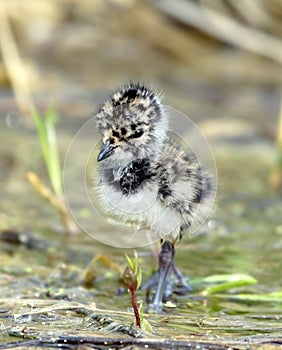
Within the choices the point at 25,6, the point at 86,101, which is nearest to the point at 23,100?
the point at 86,101

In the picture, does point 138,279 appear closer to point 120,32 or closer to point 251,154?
point 251,154

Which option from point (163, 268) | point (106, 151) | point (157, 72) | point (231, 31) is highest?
point (231, 31)

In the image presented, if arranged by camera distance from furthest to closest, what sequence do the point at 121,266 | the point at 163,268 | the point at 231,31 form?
the point at 231,31 → the point at 121,266 → the point at 163,268

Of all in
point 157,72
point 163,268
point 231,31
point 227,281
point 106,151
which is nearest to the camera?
point 106,151

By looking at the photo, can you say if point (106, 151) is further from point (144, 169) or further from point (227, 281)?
point (227, 281)

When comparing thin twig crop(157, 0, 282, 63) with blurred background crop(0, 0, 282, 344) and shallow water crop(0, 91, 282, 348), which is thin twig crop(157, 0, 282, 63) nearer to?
blurred background crop(0, 0, 282, 344)

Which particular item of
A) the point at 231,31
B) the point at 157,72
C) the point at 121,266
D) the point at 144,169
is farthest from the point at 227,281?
the point at 157,72

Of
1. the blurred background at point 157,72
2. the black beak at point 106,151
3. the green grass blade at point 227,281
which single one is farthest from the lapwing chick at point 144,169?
the blurred background at point 157,72

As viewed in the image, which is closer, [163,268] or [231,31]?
[163,268]

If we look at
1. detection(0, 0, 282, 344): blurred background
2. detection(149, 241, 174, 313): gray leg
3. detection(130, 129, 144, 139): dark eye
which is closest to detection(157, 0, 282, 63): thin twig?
detection(0, 0, 282, 344): blurred background
